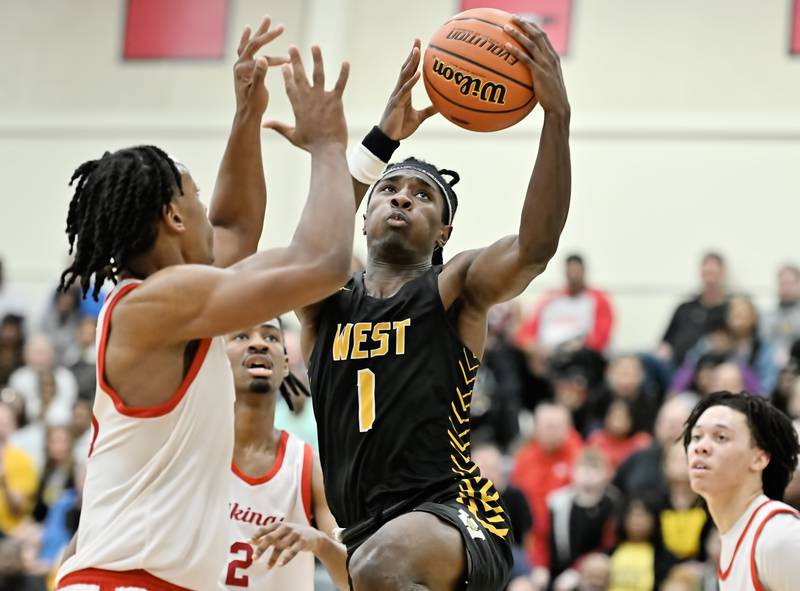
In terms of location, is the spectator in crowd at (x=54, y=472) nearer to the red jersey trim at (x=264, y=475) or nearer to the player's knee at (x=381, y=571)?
the red jersey trim at (x=264, y=475)

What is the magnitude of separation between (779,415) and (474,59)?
2065 mm

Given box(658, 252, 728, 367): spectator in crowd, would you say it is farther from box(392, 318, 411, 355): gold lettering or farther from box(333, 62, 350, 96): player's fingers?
box(333, 62, 350, 96): player's fingers

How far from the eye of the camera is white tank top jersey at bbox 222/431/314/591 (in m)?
6.25

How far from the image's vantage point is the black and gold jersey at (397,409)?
17.9ft

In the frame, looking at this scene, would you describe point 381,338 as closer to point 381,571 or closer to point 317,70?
point 381,571

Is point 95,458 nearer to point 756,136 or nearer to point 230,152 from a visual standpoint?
point 230,152

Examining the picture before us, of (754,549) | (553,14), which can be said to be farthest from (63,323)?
(754,549)

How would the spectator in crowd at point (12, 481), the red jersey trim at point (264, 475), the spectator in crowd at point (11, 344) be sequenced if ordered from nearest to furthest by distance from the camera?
the red jersey trim at point (264, 475), the spectator in crowd at point (12, 481), the spectator in crowd at point (11, 344)

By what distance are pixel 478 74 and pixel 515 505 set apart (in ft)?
19.2

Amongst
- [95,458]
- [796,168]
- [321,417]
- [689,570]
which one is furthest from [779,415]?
[796,168]

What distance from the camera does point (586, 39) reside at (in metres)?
16.7

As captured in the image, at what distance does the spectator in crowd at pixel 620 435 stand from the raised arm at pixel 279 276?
290 inches

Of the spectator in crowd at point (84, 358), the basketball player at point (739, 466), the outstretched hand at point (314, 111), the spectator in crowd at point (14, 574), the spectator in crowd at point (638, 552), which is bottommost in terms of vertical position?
the spectator in crowd at point (14, 574)

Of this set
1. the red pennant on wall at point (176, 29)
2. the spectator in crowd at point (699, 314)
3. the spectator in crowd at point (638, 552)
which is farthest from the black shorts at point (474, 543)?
the red pennant on wall at point (176, 29)
